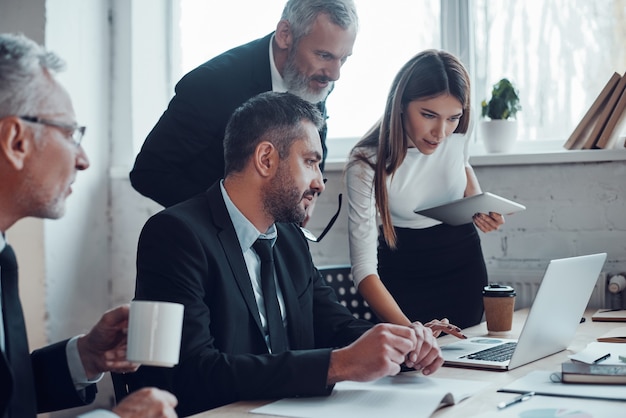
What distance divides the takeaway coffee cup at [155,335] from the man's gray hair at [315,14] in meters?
1.28

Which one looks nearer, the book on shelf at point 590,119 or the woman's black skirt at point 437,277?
the woman's black skirt at point 437,277

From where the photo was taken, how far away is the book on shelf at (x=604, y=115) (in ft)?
8.57

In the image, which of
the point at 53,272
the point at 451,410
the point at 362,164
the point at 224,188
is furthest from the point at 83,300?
the point at 451,410

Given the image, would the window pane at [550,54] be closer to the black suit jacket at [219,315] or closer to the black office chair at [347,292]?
the black office chair at [347,292]

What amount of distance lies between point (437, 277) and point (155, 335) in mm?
1393

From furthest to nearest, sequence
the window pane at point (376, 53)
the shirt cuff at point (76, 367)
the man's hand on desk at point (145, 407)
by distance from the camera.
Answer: the window pane at point (376, 53) < the shirt cuff at point (76, 367) < the man's hand on desk at point (145, 407)

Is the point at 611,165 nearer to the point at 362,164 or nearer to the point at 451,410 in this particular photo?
the point at 362,164

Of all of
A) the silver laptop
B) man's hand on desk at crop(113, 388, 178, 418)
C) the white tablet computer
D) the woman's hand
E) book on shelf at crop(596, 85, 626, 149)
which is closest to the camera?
man's hand on desk at crop(113, 388, 178, 418)

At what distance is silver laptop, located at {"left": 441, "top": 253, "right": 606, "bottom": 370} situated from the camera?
59.6 inches

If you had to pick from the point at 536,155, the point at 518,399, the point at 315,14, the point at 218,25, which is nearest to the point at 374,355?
the point at 518,399

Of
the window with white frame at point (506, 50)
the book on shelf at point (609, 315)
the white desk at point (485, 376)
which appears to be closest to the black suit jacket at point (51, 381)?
the white desk at point (485, 376)

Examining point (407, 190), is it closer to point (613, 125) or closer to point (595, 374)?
point (613, 125)

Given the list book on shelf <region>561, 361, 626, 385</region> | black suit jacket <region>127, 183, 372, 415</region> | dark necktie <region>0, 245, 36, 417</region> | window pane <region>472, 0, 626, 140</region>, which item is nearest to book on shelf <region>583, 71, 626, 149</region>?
window pane <region>472, 0, 626, 140</region>

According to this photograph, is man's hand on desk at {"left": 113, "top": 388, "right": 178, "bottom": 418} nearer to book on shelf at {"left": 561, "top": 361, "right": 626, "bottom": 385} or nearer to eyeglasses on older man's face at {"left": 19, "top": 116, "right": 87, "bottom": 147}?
eyeglasses on older man's face at {"left": 19, "top": 116, "right": 87, "bottom": 147}
